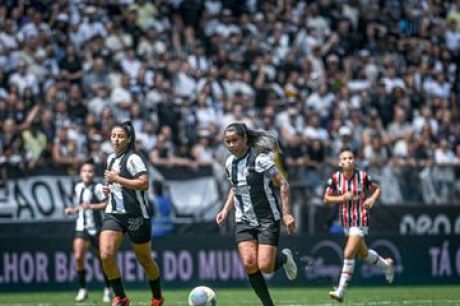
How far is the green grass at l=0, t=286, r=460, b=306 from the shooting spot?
1898 cm

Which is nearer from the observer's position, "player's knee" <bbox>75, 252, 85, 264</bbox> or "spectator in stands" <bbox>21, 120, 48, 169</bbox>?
"player's knee" <bbox>75, 252, 85, 264</bbox>

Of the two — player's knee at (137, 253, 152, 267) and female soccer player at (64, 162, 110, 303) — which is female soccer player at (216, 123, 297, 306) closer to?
player's knee at (137, 253, 152, 267)

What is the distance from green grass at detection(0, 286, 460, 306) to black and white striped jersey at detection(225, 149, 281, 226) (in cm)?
397

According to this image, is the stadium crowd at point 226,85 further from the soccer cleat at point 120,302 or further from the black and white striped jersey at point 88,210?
the soccer cleat at point 120,302

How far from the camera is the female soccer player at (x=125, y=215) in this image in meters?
15.9

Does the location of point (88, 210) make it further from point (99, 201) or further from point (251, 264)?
point (251, 264)

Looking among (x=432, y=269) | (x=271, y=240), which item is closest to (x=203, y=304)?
(x=271, y=240)

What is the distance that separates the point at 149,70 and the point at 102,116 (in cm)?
255

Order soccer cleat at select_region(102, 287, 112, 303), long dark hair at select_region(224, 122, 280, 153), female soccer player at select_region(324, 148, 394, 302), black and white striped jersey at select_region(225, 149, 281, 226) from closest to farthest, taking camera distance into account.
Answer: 1. black and white striped jersey at select_region(225, 149, 281, 226)
2. long dark hair at select_region(224, 122, 280, 153)
3. female soccer player at select_region(324, 148, 394, 302)
4. soccer cleat at select_region(102, 287, 112, 303)

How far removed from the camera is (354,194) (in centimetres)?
1838

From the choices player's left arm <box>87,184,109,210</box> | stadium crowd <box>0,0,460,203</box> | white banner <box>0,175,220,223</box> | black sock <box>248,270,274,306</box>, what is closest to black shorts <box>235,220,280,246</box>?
black sock <box>248,270,274,306</box>

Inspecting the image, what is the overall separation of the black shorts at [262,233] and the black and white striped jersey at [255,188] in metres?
0.06

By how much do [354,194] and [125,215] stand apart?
404cm

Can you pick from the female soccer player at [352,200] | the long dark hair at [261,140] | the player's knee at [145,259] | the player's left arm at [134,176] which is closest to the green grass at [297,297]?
the female soccer player at [352,200]
